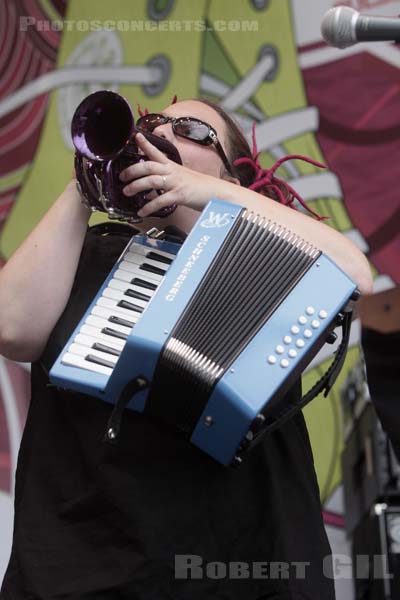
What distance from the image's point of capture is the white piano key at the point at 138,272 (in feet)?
5.57

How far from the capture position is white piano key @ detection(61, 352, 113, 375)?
1.60m

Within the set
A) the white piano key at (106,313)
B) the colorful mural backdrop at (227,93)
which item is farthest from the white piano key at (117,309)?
the colorful mural backdrop at (227,93)

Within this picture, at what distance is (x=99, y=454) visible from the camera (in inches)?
65.5

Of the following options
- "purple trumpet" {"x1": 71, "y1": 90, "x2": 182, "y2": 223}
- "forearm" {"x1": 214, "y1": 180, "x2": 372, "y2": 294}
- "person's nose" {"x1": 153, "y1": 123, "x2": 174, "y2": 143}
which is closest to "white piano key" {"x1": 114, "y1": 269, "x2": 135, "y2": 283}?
"purple trumpet" {"x1": 71, "y1": 90, "x2": 182, "y2": 223}

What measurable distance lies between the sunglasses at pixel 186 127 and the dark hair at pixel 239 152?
0.27 feet

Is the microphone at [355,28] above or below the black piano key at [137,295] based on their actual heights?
above

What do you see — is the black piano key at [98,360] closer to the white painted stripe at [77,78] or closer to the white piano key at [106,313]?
the white piano key at [106,313]

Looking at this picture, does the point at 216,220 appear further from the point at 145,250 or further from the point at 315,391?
the point at 315,391

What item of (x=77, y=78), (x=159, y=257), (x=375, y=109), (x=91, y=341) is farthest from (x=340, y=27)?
(x=77, y=78)

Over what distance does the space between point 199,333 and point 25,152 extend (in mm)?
1485

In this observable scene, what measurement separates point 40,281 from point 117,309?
0.18 m

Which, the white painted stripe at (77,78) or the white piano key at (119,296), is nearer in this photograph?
the white piano key at (119,296)

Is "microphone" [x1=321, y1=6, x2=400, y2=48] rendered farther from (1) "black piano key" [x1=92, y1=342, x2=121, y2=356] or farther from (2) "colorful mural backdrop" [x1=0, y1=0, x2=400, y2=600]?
(2) "colorful mural backdrop" [x1=0, y1=0, x2=400, y2=600]

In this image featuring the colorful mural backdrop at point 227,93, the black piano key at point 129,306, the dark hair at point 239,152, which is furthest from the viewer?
the colorful mural backdrop at point 227,93
